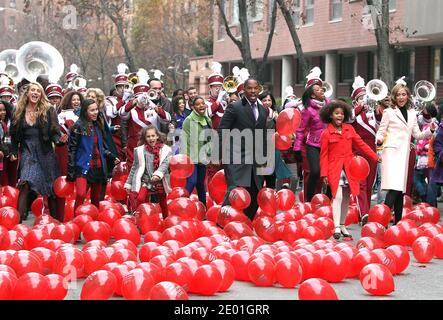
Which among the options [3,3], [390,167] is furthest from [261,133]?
[3,3]

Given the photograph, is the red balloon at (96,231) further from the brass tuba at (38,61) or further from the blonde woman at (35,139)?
the brass tuba at (38,61)

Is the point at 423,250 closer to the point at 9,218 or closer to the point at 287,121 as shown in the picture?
the point at 287,121

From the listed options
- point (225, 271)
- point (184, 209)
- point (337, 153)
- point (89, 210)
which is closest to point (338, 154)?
point (337, 153)

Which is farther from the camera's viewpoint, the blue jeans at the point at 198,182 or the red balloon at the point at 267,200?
the blue jeans at the point at 198,182

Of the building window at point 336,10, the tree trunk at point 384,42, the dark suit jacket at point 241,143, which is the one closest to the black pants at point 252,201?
the dark suit jacket at point 241,143

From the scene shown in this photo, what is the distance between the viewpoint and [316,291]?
7.14m

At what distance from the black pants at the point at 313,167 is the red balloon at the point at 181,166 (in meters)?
1.85

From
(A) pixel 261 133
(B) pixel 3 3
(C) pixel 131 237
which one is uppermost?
(B) pixel 3 3

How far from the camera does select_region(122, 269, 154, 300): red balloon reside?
7.30 m

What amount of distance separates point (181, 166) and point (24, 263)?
4279mm

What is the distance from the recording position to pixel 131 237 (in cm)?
1024

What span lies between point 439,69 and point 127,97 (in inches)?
865

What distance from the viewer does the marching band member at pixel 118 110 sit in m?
15.4
